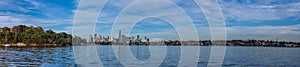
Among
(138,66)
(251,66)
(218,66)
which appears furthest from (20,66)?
(251,66)

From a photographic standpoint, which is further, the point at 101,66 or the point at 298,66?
the point at 298,66

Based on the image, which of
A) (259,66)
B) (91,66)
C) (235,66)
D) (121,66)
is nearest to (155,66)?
(121,66)

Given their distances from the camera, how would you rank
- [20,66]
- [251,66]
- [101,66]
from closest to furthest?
[20,66], [101,66], [251,66]

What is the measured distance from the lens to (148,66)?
44.4m

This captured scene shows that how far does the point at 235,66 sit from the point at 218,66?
8.15 feet

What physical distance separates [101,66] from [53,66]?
12.6 m

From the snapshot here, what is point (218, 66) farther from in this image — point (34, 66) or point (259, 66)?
point (34, 66)

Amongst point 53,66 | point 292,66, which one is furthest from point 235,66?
point 53,66

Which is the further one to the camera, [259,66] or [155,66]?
[259,66]

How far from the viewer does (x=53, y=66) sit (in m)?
31.4

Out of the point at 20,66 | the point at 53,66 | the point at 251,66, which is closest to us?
the point at 53,66

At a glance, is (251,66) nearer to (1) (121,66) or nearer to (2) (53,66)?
(1) (121,66)

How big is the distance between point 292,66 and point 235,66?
8882 mm

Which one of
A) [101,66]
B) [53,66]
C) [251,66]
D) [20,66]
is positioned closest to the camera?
[53,66]
